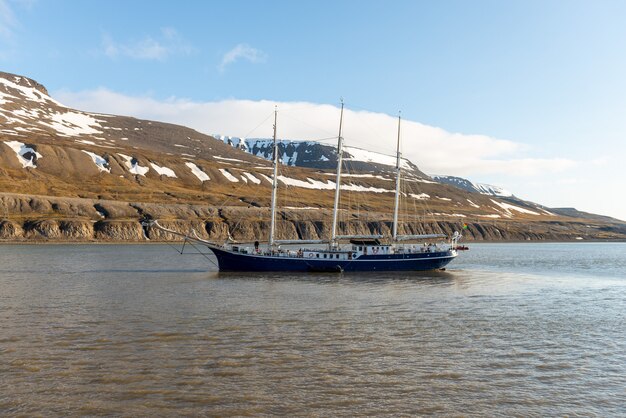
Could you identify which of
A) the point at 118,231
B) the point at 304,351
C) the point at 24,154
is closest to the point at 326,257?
the point at 304,351

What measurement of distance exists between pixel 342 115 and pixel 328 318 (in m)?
49.1

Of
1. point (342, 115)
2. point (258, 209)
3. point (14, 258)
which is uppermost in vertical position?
point (342, 115)

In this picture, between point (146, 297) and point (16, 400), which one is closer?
point (16, 400)

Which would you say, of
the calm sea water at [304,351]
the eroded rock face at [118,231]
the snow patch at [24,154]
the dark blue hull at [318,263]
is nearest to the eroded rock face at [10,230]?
the eroded rock face at [118,231]

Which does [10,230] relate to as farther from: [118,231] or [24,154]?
[24,154]

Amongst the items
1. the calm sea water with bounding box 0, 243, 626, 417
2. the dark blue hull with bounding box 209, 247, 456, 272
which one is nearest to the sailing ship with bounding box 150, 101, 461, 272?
the dark blue hull with bounding box 209, 247, 456, 272

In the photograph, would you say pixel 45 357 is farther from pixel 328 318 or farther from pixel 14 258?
pixel 14 258

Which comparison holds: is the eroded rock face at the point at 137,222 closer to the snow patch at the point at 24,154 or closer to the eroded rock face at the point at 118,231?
the eroded rock face at the point at 118,231

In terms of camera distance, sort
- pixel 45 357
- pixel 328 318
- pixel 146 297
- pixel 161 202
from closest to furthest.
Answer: pixel 45 357 → pixel 328 318 → pixel 146 297 → pixel 161 202

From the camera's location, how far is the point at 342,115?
81062 millimetres

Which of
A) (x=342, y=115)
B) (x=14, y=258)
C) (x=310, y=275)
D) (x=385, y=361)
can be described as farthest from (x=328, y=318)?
(x=14, y=258)

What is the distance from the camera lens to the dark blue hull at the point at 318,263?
73125 millimetres

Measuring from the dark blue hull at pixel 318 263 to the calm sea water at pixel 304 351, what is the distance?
17320mm

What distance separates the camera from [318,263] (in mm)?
74500
